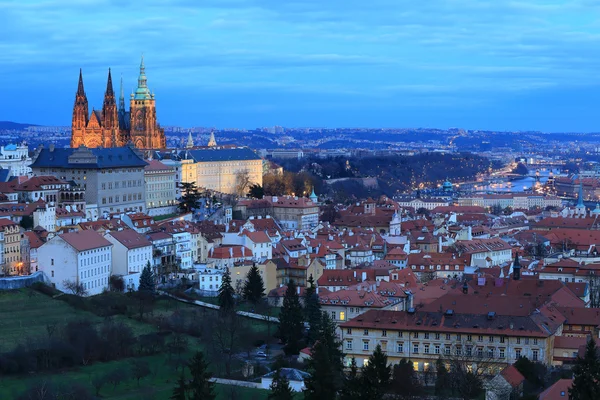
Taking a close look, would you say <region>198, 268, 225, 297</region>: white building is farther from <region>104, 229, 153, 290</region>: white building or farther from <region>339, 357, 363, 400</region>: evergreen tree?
<region>339, 357, 363, 400</region>: evergreen tree

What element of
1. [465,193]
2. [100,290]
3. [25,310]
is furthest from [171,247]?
[465,193]

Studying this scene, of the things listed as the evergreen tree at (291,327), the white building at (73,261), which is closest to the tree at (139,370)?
the evergreen tree at (291,327)

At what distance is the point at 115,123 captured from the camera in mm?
109688

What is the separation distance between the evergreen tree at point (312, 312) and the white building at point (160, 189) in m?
27.4

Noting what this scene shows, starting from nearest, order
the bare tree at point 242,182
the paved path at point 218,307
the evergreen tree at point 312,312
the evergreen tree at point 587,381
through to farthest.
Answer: the evergreen tree at point 587,381
the evergreen tree at point 312,312
the paved path at point 218,307
the bare tree at point 242,182

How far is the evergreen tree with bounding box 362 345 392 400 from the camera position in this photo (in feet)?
115

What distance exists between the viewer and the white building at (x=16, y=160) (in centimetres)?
8769

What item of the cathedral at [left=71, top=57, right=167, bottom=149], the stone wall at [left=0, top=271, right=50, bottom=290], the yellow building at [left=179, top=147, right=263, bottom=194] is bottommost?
the stone wall at [left=0, top=271, right=50, bottom=290]

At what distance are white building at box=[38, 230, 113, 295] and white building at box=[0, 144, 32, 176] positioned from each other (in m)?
30.3

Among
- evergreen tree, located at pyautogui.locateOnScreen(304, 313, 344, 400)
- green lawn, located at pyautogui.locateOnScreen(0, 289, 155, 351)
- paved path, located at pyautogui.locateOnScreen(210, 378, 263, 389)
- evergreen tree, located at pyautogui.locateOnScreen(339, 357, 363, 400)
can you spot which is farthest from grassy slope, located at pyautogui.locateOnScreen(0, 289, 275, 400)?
evergreen tree, located at pyautogui.locateOnScreen(339, 357, 363, 400)

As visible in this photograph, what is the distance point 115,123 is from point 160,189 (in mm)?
26918

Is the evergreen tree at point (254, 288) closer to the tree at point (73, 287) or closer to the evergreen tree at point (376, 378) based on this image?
the tree at point (73, 287)

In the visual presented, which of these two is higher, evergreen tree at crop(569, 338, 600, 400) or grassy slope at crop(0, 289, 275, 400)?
evergreen tree at crop(569, 338, 600, 400)

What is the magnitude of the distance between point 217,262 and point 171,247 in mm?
2373
